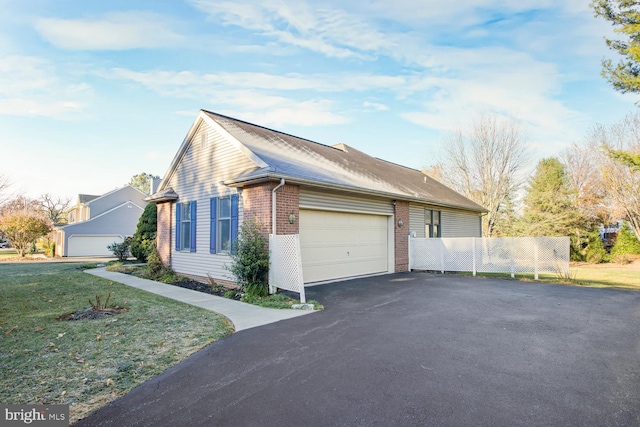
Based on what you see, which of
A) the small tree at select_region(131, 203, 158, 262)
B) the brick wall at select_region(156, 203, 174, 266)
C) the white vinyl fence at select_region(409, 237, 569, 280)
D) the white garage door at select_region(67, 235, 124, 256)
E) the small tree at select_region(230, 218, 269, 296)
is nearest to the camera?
the small tree at select_region(230, 218, 269, 296)

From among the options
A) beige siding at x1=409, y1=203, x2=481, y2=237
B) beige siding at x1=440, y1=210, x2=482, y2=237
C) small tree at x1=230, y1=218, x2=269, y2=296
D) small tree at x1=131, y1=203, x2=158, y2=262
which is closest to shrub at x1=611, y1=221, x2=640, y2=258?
beige siding at x1=440, y1=210, x2=482, y2=237

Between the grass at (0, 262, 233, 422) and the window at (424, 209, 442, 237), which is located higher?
the window at (424, 209, 442, 237)

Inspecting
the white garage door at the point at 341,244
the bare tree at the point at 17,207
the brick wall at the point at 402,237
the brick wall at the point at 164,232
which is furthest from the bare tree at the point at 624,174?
the bare tree at the point at 17,207

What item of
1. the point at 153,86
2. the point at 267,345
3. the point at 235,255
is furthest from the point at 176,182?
the point at 267,345

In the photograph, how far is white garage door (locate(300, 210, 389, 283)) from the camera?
9.29 m

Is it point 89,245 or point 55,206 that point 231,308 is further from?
point 55,206

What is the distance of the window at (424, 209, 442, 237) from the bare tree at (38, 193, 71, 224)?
46.7 m

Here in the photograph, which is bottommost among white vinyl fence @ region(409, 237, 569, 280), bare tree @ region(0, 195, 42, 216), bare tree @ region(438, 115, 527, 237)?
white vinyl fence @ region(409, 237, 569, 280)

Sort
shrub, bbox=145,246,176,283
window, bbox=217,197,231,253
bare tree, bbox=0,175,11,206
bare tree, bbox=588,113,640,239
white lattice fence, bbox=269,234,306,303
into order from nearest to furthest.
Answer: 1. white lattice fence, bbox=269,234,306,303
2. window, bbox=217,197,231,253
3. shrub, bbox=145,246,176,283
4. bare tree, bbox=588,113,640,239
5. bare tree, bbox=0,175,11,206

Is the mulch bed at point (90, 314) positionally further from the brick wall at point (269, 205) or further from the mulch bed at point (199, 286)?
the brick wall at point (269, 205)

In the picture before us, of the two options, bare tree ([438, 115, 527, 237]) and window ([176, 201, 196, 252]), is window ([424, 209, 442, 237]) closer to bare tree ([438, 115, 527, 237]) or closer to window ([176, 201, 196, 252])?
window ([176, 201, 196, 252])

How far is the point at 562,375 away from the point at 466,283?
270 inches

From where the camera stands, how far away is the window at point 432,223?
1432cm

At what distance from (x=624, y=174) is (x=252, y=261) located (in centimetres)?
2189
